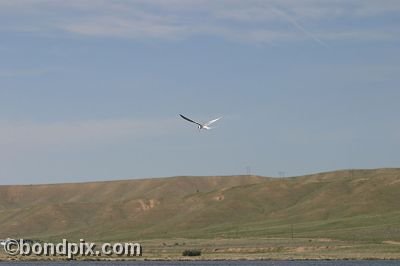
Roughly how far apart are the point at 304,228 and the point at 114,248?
56491 mm

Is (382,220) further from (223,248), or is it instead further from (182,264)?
(182,264)

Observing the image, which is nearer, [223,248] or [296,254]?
[296,254]

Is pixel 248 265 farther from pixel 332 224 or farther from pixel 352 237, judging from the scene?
pixel 332 224

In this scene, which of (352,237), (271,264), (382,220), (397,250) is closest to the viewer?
(271,264)

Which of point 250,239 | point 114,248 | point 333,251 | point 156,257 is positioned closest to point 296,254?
point 333,251

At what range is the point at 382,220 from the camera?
193500 mm

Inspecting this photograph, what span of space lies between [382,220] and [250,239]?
3244 centimetres

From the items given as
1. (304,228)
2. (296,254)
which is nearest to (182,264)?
(296,254)

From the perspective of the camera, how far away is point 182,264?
388 ft

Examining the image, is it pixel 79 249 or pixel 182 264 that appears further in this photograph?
pixel 79 249

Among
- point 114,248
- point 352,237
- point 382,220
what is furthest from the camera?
point 382,220

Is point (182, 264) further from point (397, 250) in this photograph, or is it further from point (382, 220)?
point (382, 220)

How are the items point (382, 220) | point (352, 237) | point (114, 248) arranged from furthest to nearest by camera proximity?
1. point (382, 220)
2. point (352, 237)
3. point (114, 248)

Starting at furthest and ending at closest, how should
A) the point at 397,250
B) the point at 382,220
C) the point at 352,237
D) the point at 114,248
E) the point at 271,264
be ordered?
the point at 382,220
the point at 352,237
the point at 114,248
the point at 397,250
the point at 271,264
